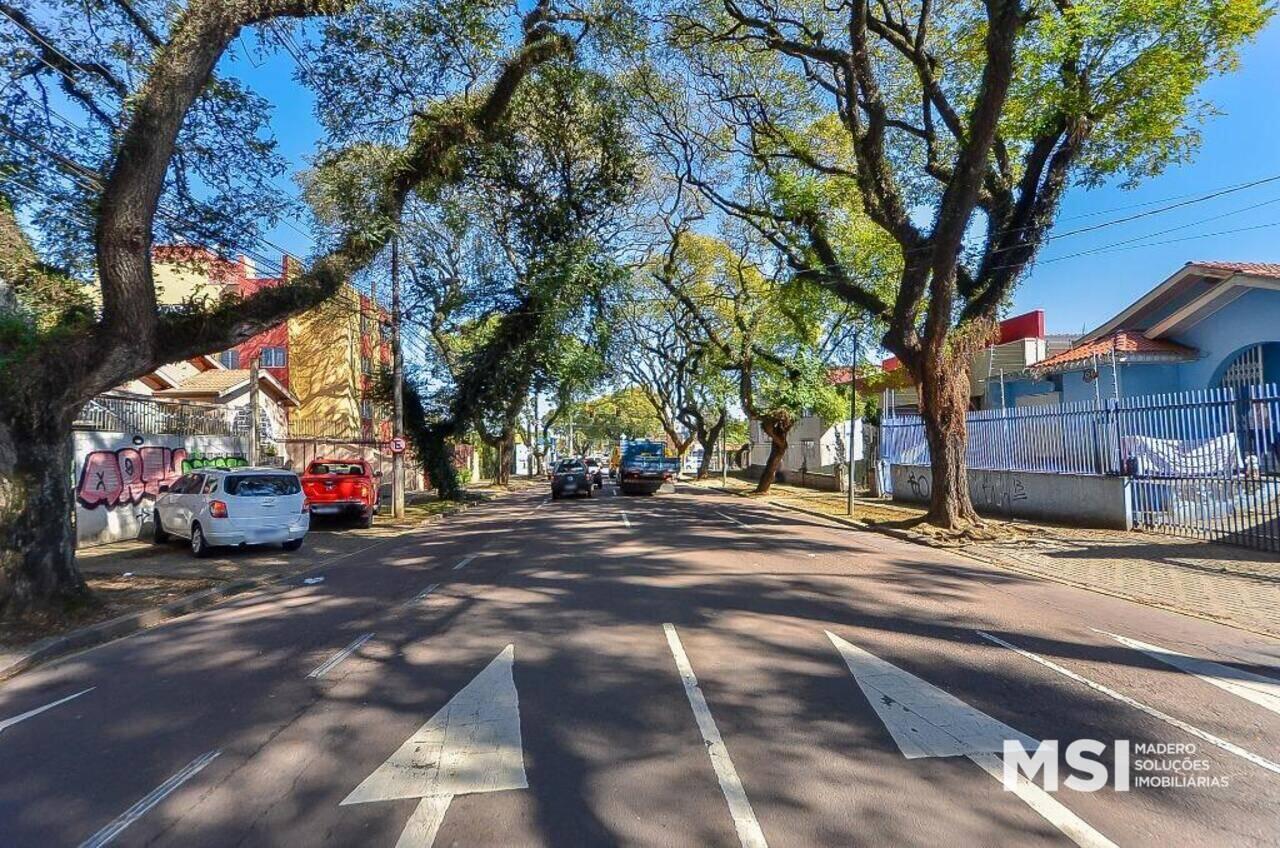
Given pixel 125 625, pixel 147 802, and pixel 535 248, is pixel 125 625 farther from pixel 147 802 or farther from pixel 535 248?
pixel 535 248

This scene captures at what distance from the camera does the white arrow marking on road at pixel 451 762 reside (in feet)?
13.7

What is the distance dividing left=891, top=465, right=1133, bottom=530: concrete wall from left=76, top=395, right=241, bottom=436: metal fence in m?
18.7

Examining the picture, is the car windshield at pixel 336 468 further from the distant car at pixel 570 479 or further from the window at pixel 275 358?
the window at pixel 275 358

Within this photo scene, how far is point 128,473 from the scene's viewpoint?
56.2 feet

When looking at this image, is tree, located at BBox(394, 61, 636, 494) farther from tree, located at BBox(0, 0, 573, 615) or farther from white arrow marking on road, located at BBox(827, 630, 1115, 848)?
white arrow marking on road, located at BBox(827, 630, 1115, 848)

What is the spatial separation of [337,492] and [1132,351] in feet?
66.5

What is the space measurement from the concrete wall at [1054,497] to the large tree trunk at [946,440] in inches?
78.3

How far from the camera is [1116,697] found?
5.67 metres

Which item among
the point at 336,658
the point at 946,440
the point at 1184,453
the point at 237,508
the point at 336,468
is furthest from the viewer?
the point at 336,468

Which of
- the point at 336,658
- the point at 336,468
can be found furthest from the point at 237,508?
the point at 336,658

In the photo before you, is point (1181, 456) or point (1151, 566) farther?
point (1181, 456)

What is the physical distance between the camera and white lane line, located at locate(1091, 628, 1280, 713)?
5773mm

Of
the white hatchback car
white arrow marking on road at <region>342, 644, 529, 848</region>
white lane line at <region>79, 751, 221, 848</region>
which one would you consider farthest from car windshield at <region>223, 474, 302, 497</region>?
white lane line at <region>79, 751, 221, 848</region>

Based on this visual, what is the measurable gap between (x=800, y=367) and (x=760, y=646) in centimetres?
2291
